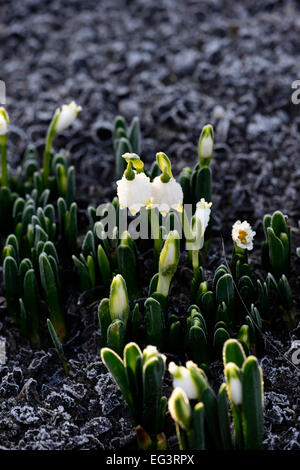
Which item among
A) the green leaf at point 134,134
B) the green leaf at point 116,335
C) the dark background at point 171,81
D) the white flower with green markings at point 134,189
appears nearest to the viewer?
the white flower with green markings at point 134,189

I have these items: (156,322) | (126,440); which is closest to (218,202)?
(156,322)

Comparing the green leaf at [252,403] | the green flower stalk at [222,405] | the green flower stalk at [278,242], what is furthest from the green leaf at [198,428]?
the green flower stalk at [278,242]

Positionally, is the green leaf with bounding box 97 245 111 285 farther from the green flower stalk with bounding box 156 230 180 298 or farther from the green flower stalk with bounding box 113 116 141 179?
the green flower stalk with bounding box 113 116 141 179

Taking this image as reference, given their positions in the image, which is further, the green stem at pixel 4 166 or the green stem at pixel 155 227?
the green stem at pixel 4 166

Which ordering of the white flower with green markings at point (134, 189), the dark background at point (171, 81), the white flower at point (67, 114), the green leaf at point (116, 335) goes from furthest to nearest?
the dark background at point (171, 81) < the white flower at point (67, 114) < the green leaf at point (116, 335) < the white flower with green markings at point (134, 189)

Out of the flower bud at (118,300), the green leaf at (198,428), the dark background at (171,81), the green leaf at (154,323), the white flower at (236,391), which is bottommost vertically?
the green leaf at (198,428)

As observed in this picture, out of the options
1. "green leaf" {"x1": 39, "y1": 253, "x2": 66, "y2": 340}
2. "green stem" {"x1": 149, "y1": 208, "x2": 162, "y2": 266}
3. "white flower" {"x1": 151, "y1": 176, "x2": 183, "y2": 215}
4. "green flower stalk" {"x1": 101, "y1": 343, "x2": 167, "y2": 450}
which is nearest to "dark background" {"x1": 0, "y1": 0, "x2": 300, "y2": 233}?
"green stem" {"x1": 149, "y1": 208, "x2": 162, "y2": 266}

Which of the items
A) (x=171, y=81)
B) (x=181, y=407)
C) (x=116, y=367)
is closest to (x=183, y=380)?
(x=181, y=407)

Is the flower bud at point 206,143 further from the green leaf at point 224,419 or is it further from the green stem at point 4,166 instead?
the green leaf at point 224,419
